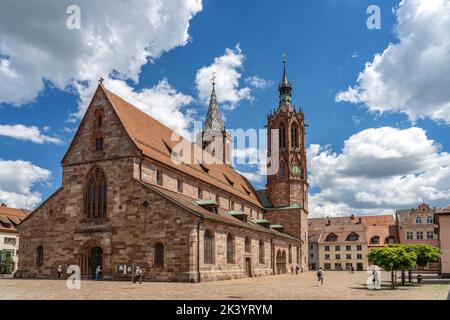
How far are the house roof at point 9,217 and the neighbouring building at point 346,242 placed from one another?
55805mm

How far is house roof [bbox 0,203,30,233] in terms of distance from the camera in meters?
67.9

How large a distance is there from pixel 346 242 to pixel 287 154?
1094 inches

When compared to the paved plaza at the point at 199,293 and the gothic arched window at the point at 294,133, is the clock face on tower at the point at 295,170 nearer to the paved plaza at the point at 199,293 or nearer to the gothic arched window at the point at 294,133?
the gothic arched window at the point at 294,133

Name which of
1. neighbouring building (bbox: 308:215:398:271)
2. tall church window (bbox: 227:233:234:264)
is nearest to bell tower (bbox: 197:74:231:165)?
neighbouring building (bbox: 308:215:398:271)

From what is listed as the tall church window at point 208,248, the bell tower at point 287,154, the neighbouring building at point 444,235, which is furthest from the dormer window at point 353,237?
the tall church window at point 208,248

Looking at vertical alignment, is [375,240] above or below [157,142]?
below

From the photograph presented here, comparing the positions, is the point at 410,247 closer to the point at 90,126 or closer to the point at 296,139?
the point at 90,126

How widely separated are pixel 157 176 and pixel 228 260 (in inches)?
392

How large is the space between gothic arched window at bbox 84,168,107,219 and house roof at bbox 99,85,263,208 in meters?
4.44

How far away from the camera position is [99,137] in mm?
40531

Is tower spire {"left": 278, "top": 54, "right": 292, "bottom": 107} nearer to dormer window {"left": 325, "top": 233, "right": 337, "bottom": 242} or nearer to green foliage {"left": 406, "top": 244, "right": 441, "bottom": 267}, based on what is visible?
dormer window {"left": 325, "top": 233, "right": 337, "bottom": 242}

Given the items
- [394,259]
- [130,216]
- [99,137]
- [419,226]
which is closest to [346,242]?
[419,226]

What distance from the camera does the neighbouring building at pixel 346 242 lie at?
90750 millimetres

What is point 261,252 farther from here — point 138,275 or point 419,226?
point 419,226
